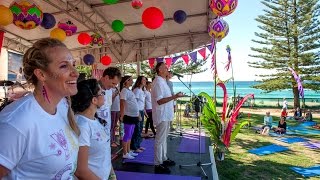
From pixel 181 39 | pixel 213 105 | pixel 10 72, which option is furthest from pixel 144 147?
pixel 10 72

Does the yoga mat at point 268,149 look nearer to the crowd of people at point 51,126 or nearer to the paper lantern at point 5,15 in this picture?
the crowd of people at point 51,126

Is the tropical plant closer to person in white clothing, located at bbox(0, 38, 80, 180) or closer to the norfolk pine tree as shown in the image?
person in white clothing, located at bbox(0, 38, 80, 180)

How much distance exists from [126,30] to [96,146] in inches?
354

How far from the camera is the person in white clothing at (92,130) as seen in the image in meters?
1.48

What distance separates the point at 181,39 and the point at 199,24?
160 cm

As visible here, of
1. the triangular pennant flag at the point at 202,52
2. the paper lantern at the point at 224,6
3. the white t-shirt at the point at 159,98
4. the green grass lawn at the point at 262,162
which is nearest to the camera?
the white t-shirt at the point at 159,98

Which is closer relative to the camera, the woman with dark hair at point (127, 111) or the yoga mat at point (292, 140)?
the woman with dark hair at point (127, 111)

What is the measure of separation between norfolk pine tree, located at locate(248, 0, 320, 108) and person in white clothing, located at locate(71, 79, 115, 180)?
65.0ft

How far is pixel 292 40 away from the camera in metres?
20.0

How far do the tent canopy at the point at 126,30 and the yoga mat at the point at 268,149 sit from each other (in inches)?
162

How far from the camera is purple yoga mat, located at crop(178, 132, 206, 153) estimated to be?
5.27 meters

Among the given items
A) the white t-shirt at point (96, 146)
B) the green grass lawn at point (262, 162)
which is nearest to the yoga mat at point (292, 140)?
the green grass lawn at point (262, 162)

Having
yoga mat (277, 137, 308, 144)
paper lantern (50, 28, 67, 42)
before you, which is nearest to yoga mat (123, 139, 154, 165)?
paper lantern (50, 28, 67, 42)

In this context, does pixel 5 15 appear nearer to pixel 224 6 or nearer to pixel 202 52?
pixel 224 6
